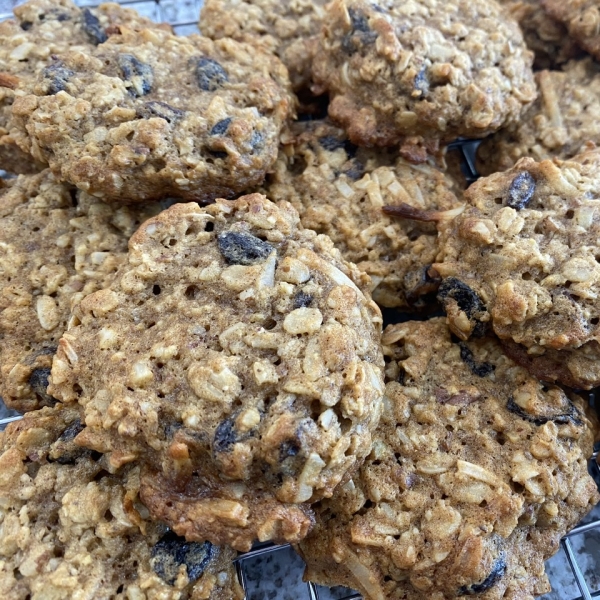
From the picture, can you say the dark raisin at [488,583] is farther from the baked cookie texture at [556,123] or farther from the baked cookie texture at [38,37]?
the baked cookie texture at [38,37]

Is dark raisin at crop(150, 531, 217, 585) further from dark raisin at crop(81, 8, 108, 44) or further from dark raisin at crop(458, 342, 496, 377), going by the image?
dark raisin at crop(81, 8, 108, 44)

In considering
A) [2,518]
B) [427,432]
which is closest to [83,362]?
[2,518]

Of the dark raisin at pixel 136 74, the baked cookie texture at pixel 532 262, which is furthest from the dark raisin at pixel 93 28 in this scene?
the baked cookie texture at pixel 532 262

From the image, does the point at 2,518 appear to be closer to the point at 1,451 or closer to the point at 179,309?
the point at 1,451

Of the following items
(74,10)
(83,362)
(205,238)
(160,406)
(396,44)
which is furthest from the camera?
(74,10)

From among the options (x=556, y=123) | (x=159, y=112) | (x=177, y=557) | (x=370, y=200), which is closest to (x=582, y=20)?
(x=556, y=123)
